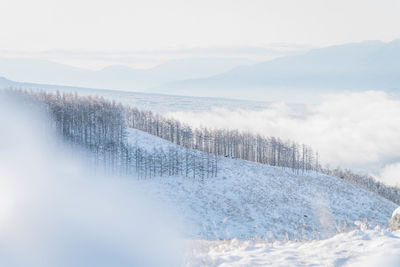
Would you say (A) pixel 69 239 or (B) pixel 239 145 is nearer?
(A) pixel 69 239

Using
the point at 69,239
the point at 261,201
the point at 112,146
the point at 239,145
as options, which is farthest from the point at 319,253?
A: the point at 239,145

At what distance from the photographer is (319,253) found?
977 cm

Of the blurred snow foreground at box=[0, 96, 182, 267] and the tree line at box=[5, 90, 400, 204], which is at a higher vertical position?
the blurred snow foreground at box=[0, 96, 182, 267]

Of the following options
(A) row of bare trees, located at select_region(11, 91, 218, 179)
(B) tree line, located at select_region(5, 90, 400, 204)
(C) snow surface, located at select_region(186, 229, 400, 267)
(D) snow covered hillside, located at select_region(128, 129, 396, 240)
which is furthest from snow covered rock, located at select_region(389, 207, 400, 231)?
(A) row of bare trees, located at select_region(11, 91, 218, 179)

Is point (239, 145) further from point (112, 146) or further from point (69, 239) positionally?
point (69, 239)

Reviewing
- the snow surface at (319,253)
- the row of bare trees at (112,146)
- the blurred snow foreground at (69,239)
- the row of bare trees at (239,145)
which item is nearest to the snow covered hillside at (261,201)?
the row of bare trees at (112,146)

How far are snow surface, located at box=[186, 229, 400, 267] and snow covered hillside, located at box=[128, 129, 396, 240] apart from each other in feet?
A: 116

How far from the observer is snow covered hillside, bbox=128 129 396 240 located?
59406mm

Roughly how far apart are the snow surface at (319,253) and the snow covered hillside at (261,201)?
1391 inches

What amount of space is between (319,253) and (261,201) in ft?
209

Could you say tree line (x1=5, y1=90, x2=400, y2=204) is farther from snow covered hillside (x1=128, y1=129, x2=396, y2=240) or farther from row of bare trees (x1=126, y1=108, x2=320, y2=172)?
snow covered hillside (x1=128, y1=129, x2=396, y2=240)

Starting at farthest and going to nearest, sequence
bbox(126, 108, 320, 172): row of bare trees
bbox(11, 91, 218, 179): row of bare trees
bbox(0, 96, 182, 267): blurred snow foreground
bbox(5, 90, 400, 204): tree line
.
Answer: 1. bbox(126, 108, 320, 172): row of bare trees
2. bbox(5, 90, 400, 204): tree line
3. bbox(11, 91, 218, 179): row of bare trees
4. bbox(0, 96, 182, 267): blurred snow foreground

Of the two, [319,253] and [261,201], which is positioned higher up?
[319,253]

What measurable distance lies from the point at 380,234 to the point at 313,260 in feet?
8.46
